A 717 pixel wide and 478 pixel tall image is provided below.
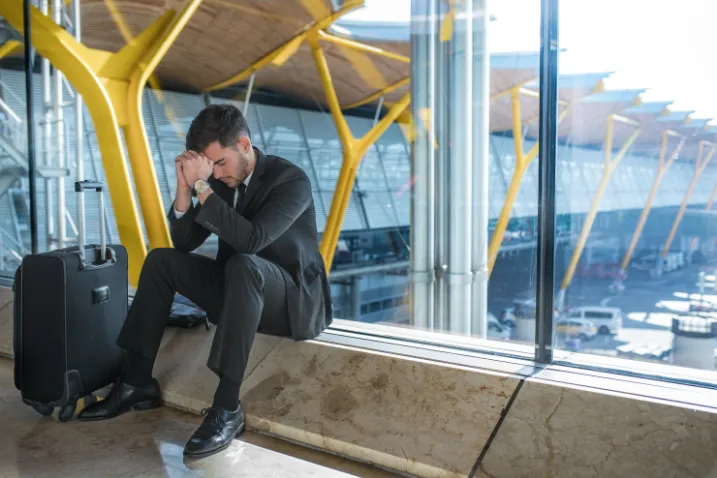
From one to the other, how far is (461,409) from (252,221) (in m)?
1.19

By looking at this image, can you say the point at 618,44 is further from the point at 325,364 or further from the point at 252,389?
the point at 252,389

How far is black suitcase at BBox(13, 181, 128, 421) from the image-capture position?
102 inches

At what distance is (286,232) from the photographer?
2.72 metres

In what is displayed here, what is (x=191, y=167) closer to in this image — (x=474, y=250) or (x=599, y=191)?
(x=599, y=191)

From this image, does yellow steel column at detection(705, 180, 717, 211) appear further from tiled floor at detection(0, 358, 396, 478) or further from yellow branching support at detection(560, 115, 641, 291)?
tiled floor at detection(0, 358, 396, 478)

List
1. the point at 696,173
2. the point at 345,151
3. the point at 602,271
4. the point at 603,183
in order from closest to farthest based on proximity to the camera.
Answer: the point at 696,173
the point at 602,271
the point at 603,183
the point at 345,151

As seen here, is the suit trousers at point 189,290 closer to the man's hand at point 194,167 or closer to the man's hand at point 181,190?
the man's hand at point 181,190

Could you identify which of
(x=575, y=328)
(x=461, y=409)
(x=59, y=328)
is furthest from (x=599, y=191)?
(x=59, y=328)

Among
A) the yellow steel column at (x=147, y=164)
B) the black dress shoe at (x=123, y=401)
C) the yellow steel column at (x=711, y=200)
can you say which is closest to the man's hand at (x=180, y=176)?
the black dress shoe at (x=123, y=401)

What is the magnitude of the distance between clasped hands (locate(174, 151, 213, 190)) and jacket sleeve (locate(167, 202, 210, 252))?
0.20m

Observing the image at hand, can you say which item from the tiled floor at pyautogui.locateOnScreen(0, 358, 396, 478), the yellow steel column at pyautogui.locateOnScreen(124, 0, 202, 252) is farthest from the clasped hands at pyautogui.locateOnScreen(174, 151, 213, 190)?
the yellow steel column at pyautogui.locateOnScreen(124, 0, 202, 252)

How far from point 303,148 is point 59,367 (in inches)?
451

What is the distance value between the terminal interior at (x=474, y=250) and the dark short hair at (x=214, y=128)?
0.58 m

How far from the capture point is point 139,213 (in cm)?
694
